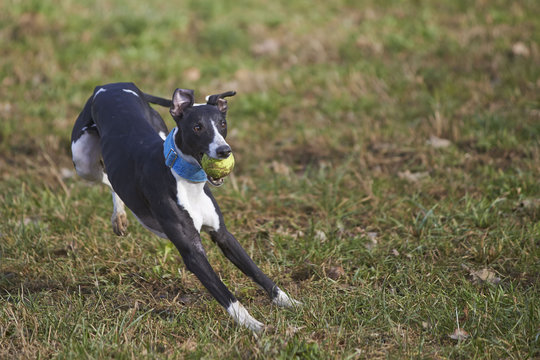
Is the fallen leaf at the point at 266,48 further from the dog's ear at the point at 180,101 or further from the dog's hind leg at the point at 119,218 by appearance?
Answer: the dog's ear at the point at 180,101

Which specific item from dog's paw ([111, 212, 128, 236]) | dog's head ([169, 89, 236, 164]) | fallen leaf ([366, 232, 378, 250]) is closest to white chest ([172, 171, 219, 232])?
dog's head ([169, 89, 236, 164])

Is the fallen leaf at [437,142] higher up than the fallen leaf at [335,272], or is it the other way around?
the fallen leaf at [335,272]

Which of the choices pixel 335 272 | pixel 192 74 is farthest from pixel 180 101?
pixel 192 74

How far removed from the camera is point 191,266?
3729 millimetres

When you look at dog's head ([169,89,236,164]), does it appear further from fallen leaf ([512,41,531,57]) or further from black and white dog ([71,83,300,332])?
fallen leaf ([512,41,531,57])

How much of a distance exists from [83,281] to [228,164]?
1655 mm

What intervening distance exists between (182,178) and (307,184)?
224 cm

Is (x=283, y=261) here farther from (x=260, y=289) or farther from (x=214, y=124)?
(x=214, y=124)

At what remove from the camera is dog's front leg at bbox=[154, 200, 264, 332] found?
3653 millimetres

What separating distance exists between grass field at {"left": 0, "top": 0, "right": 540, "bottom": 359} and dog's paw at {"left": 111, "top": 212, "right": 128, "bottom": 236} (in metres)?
0.10

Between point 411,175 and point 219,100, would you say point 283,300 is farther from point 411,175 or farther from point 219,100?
point 411,175

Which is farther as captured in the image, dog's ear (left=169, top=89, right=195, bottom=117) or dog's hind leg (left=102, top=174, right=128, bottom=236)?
dog's hind leg (left=102, top=174, right=128, bottom=236)

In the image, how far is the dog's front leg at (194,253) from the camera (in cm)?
365

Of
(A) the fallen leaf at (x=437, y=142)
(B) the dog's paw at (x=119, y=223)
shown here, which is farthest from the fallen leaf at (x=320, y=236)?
(A) the fallen leaf at (x=437, y=142)
